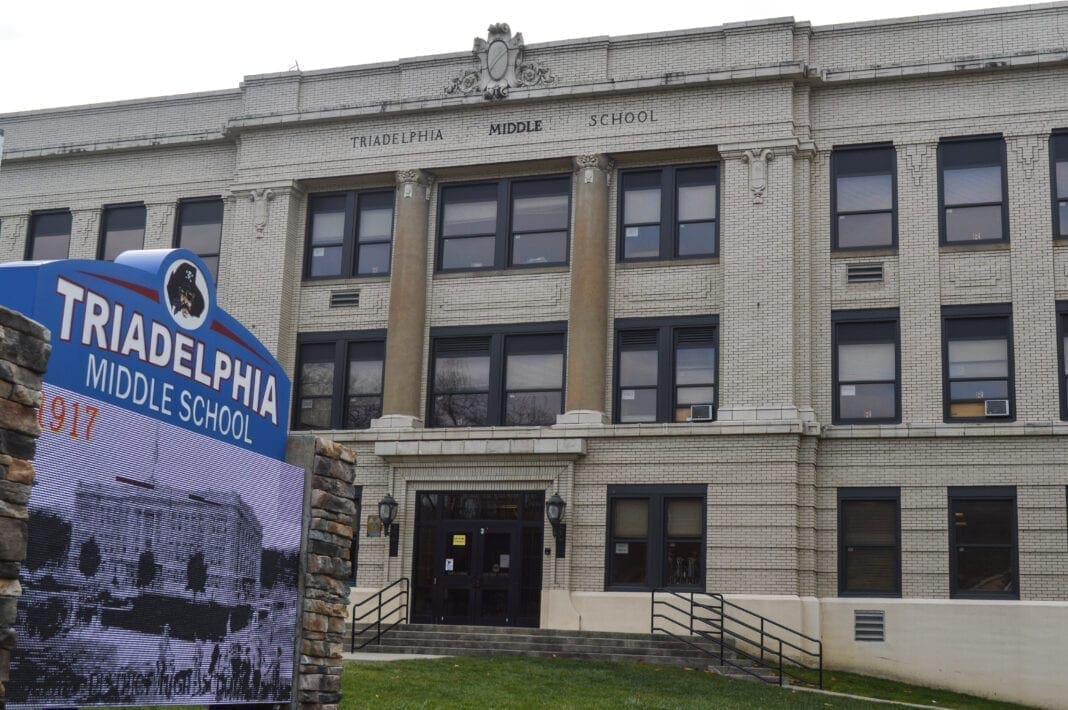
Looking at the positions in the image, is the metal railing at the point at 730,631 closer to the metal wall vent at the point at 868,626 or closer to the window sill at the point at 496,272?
the metal wall vent at the point at 868,626

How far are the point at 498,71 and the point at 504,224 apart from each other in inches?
136

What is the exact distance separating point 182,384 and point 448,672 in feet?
37.3

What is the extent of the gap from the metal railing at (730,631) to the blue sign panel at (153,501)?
570 inches

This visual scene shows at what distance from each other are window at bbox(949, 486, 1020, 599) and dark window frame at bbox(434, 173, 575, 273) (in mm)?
9648

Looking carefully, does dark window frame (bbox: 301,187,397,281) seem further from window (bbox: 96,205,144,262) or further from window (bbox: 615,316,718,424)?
window (bbox: 615,316,718,424)

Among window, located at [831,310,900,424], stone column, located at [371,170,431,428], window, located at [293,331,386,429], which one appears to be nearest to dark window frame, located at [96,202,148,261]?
window, located at [293,331,386,429]

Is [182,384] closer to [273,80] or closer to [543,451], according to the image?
[543,451]

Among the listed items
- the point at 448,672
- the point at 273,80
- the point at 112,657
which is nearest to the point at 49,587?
the point at 112,657

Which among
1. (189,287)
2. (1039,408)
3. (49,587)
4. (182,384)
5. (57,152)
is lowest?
(49,587)

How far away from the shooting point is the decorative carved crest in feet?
93.0

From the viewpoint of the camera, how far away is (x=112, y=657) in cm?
797

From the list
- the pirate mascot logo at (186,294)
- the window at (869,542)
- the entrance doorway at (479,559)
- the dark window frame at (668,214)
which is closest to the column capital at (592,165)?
the dark window frame at (668,214)

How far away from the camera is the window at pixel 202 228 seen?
3069cm

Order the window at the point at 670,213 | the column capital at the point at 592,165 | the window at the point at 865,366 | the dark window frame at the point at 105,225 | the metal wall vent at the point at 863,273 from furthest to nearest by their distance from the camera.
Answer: the dark window frame at the point at 105,225 < the column capital at the point at 592,165 < the window at the point at 670,213 < the metal wall vent at the point at 863,273 < the window at the point at 865,366
